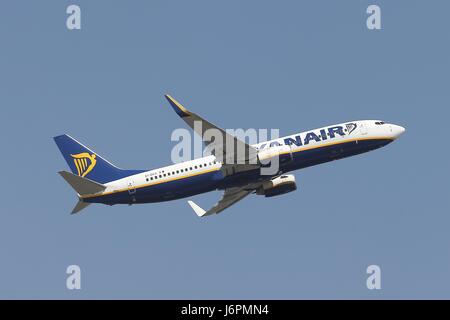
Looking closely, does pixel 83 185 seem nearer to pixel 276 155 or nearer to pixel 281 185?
pixel 276 155

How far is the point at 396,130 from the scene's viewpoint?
355 feet

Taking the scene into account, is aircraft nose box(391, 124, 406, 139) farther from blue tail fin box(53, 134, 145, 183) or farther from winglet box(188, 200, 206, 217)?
blue tail fin box(53, 134, 145, 183)

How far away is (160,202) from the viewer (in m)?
105

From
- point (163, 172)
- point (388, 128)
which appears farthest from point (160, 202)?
point (388, 128)

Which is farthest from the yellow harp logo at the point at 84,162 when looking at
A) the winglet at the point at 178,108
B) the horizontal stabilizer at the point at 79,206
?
the winglet at the point at 178,108

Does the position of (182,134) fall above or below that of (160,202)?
above

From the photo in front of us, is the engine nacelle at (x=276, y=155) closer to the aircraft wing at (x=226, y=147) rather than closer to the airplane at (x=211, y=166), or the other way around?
the airplane at (x=211, y=166)

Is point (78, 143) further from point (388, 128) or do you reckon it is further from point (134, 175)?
point (388, 128)

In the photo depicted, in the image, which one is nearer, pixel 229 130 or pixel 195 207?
pixel 229 130

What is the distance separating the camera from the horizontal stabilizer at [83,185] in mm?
99875

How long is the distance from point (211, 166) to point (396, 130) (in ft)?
71.9

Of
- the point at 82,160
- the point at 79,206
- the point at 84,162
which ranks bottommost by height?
the point at 79,206

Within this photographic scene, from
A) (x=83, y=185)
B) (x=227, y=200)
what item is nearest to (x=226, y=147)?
(x=227, y=200)

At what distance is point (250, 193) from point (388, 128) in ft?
57.0
